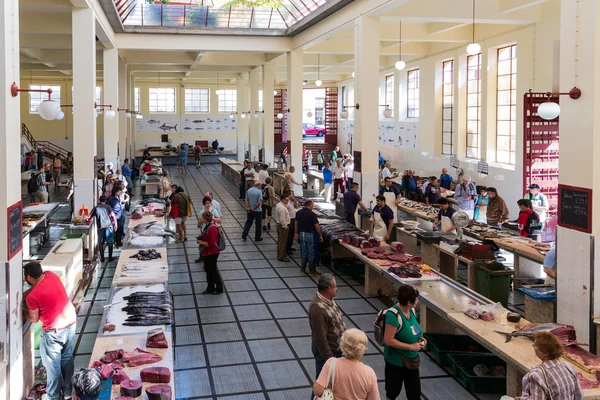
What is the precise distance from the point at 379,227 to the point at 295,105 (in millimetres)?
11435

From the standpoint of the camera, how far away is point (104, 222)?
13.7m

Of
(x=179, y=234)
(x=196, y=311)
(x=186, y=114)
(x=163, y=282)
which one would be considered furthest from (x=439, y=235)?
(x=186, y=114)

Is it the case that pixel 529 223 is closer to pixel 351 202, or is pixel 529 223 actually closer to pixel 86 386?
pixel 351 202

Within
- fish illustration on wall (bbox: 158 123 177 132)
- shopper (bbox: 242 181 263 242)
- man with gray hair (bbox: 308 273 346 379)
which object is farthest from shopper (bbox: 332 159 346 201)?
fish illustration on wall (bbox: 158 123 177 132)

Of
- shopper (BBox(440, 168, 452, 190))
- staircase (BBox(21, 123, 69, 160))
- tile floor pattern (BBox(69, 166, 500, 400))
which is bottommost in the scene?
tile floor pattern (BBox(69, 166, 500, 400))

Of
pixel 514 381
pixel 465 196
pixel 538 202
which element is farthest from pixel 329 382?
pixel 465 196

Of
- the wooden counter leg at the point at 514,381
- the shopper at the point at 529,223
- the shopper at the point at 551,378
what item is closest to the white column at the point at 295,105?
the shopper at the point at 529,223

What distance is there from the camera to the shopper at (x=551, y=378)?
509 centimetres

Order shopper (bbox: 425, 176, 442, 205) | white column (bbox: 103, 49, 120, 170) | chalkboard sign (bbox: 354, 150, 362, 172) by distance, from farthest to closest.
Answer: white column (bbox: 103, 49, 120, 170) → shopper (bbox: 425, 176, 442, 205) → chalkboard sign (bbox: 354, 150, 362, 172)

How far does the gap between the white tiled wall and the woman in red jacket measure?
5.89 m

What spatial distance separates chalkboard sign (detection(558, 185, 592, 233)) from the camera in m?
7.73

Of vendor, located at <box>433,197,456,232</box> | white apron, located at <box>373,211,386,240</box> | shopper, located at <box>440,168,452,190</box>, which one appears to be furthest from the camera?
shopper, located at <box>440,168,452,190</box>

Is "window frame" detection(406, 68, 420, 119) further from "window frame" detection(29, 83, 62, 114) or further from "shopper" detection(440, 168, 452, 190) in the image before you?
"window frame" detection(29, 83, 62, 114)

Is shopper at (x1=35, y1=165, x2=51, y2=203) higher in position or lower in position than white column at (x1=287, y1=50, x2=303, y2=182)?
lower
